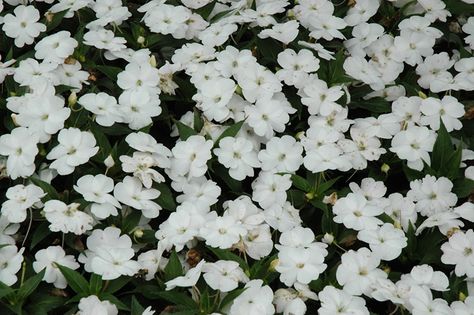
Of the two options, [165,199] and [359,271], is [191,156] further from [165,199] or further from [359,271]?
[359,271]

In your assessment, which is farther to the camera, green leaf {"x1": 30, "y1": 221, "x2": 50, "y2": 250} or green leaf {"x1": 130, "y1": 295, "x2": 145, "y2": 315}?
green leaf {"x1": 30, "y1": 221, "x2": 50, "y2": 250}

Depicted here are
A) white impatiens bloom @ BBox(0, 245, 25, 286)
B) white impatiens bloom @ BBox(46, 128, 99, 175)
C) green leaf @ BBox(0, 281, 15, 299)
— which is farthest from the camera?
white impatiens bloom @ BBox(46, 128, 99, 175)

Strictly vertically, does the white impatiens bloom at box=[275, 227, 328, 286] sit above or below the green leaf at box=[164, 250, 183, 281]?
below

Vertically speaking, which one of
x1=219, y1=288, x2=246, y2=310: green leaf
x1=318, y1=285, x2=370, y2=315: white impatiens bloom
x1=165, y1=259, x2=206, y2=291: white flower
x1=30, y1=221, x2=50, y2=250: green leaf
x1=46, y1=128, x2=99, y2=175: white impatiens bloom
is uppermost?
x1=46, y1=128, x2=99, y2=175: white impatiens bloom

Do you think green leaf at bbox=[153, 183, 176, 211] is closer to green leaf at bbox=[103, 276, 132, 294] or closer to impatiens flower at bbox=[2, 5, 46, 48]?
green leaf at bbox=[103, 276, 132, 294]

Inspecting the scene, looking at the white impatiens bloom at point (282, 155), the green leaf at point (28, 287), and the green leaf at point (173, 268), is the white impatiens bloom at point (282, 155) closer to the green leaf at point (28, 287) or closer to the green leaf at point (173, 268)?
the green leaf at point (173, 268)

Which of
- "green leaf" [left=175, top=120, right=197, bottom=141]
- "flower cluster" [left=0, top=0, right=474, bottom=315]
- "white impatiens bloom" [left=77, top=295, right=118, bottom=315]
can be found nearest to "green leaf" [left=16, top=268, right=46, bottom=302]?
"flower cluster" [left=0, top=0, right=474, bottom=315]

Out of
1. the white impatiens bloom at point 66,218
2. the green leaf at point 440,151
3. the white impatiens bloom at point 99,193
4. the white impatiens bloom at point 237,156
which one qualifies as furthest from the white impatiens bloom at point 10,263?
the green leaf at point 440,151
